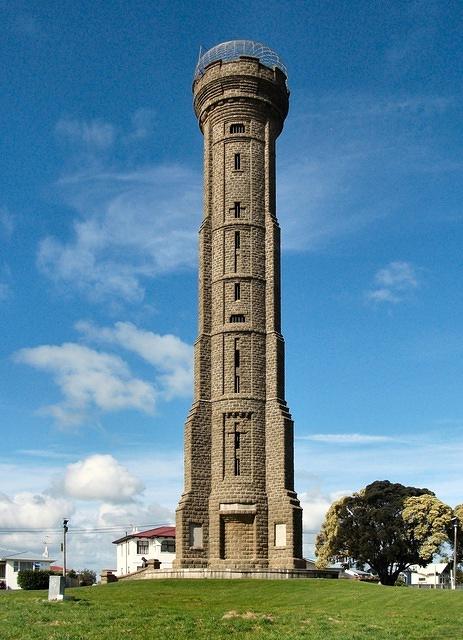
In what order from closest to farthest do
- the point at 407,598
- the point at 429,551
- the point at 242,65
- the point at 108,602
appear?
the point at 108,602 < the point at 407,598 < the point at 242,65 < the point at 429,551

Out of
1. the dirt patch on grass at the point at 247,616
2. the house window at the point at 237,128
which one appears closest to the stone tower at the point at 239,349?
the house window at the point at 237,128

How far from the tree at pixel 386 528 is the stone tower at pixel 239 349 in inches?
645

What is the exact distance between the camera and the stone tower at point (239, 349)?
50.9 meters

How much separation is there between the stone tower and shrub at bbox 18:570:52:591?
10203 millimetres

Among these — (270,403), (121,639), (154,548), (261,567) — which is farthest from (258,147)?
(154,548)

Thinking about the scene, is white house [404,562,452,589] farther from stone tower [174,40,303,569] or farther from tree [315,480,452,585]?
stone tower [174,40,303,569]

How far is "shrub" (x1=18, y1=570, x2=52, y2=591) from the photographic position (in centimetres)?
5376

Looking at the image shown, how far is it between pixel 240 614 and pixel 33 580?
30.7 meters

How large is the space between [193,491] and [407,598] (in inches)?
777

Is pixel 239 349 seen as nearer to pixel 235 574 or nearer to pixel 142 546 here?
pixel 235 574

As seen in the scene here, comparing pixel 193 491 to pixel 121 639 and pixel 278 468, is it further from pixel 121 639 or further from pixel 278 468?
→ pixel 121 639

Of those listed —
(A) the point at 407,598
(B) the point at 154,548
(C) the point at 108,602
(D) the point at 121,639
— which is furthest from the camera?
(B) the point at 154,548

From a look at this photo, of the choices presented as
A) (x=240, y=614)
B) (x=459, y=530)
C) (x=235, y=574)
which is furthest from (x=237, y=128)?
(x=240, y=614)

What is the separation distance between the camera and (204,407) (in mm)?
53406
